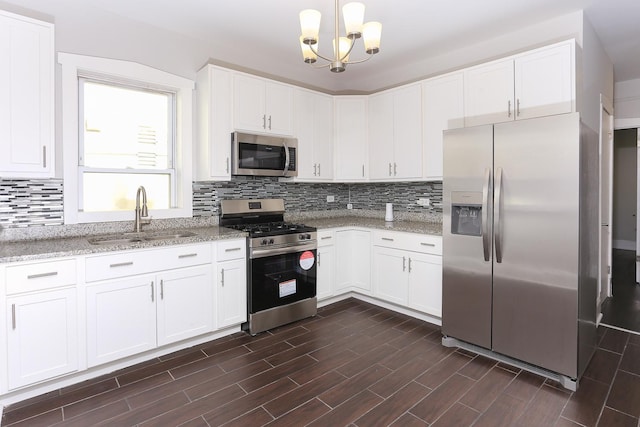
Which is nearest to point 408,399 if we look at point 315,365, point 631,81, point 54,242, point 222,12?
point 315,365

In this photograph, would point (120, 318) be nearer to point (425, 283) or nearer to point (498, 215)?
point (425, 283)

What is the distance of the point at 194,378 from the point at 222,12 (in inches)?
113

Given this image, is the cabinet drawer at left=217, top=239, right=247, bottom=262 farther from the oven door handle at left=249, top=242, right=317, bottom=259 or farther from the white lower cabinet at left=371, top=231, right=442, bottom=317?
the white lower cabinet at left=371, top=231, right=442, bottom=317

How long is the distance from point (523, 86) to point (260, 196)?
2.72 metres

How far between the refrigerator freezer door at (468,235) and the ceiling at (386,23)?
1067 mm

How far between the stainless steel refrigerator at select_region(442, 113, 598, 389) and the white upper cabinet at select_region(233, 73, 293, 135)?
174 cm

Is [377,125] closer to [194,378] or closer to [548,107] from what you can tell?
[548,107]

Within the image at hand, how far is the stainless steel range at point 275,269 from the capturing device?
3100 millimetres

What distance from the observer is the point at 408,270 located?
135 inches

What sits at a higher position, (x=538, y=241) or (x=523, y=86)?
(x=523, y=86)

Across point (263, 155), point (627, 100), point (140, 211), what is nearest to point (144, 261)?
point (140, 211)

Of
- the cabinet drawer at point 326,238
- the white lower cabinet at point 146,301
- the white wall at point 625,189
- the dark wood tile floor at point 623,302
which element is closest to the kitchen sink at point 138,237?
the white lower cabinet at point 146,301

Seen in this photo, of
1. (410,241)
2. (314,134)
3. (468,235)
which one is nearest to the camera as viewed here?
(468,235)

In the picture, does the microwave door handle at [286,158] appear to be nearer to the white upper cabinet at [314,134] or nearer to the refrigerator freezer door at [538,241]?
the white upper cabinet at [314,134]
